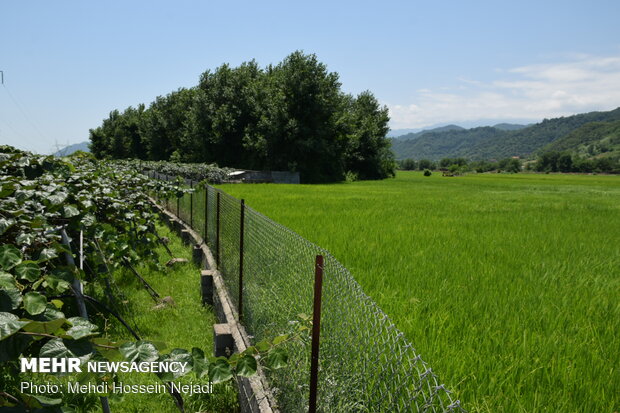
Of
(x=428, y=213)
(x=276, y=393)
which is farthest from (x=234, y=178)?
(x=276, y=393)

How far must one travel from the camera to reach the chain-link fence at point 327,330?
6.97 feet

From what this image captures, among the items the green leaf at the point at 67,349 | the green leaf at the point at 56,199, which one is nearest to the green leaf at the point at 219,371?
the green leaf at the point at 67,349

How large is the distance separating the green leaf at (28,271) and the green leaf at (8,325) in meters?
0.52

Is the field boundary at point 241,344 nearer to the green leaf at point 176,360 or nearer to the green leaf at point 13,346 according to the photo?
the green leaf at point 176,360

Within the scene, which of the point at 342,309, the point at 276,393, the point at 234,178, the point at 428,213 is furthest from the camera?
the point at 234,178

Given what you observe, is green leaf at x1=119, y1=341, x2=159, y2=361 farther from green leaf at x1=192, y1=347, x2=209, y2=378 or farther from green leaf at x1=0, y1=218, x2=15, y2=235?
green leaf at x1=0, y1=218, x2=15, y2=235

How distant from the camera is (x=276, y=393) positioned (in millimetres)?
3092

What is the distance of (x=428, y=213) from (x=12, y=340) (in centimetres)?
1378

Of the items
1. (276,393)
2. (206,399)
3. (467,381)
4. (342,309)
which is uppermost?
(342,309)

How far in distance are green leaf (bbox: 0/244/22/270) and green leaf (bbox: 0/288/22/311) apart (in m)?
0.31

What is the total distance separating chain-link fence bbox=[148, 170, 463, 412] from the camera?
6.97ft

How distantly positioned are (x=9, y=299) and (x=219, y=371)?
2.54 feet

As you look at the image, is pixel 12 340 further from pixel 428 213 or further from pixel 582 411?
pixel 428 213

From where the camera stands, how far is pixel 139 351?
129 cm
